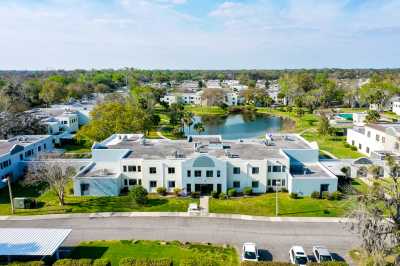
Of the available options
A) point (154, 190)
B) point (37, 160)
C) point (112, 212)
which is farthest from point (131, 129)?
point (112, 212)

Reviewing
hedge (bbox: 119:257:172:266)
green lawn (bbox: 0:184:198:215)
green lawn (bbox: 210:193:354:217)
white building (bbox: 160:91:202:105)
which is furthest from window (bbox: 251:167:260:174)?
white building (bbox: 160:91:202:105)

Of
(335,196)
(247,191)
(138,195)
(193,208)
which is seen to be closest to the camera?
(193,208)

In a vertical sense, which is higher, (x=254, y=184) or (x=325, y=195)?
(x=254, y=184)

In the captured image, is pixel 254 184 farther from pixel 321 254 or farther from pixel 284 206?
pixel 321 254

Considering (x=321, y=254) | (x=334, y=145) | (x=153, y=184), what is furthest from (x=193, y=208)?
(x=334, y=145)

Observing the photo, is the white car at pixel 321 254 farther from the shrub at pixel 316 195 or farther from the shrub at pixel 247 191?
the shrub at pixel 247 191

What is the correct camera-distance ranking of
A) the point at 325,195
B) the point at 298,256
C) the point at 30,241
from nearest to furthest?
the point at 298,256
the point at 30,241
the point at 325,195
